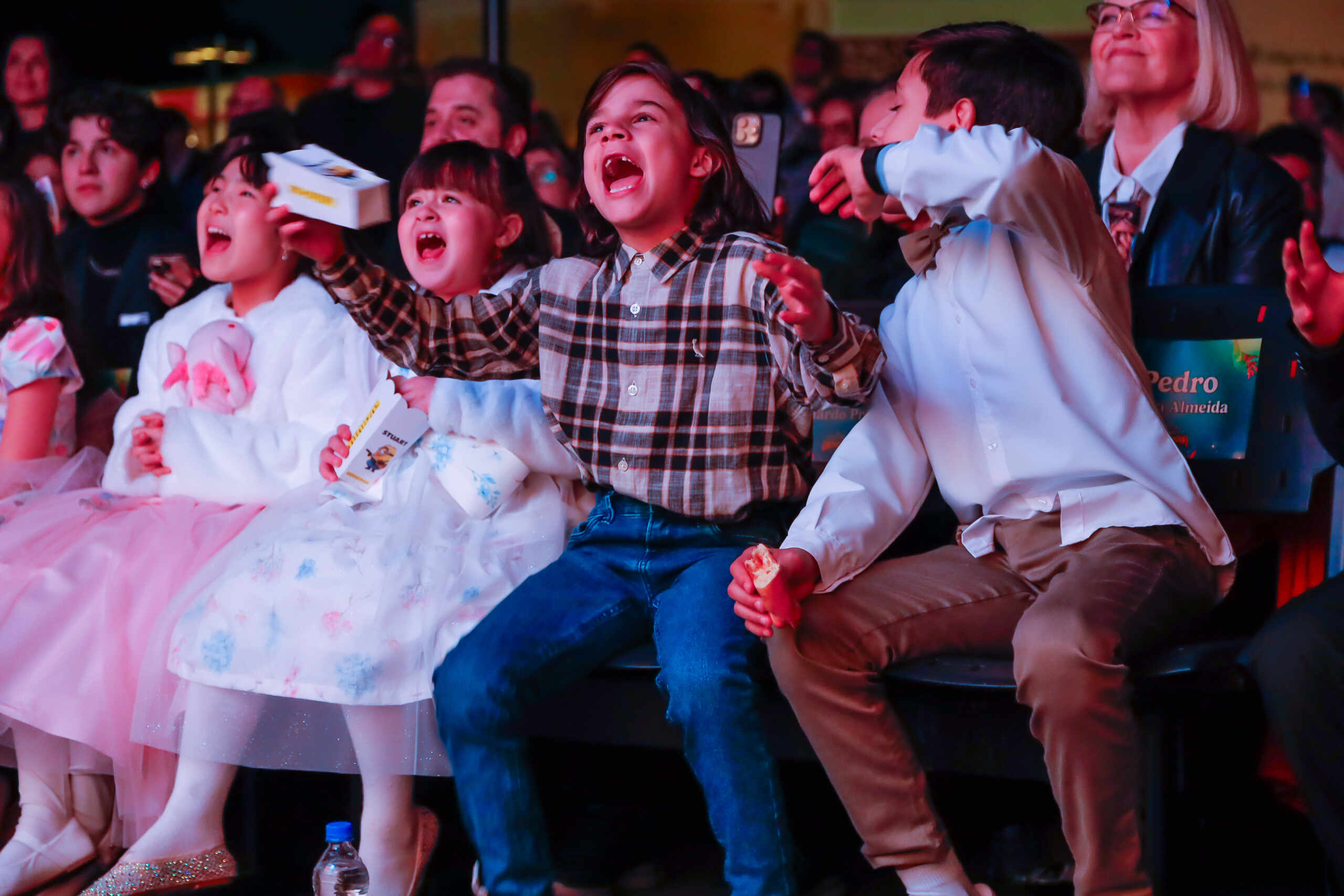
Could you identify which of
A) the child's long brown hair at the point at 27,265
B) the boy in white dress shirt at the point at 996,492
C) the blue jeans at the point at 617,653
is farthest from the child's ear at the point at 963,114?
the child's long brown hair at the point at 27,265

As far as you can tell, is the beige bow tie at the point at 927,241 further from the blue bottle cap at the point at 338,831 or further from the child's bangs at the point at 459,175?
the blue bottle cap at the point at 338,831

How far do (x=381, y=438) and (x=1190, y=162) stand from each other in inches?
61.5

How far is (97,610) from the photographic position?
7.14 ft

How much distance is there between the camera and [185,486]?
2.47 m

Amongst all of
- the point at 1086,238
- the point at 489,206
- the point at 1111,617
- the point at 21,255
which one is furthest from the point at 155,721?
the point at 1086,238

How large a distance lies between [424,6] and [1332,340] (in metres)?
5.61

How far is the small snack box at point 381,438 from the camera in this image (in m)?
2.20

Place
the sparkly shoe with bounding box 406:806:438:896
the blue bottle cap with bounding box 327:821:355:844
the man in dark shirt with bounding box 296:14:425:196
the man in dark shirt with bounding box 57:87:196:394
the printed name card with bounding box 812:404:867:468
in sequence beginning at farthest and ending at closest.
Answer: the man in dark shirt with bounding box 296:14:425:196 → the man in dark shirt with bounding box 57:87:196:394 → the printed name card with bounding box 812:404:867:468 → the sparkly shoe with bounding box 406:806:438:896 → the blue bottle cap with bounding box 327:821:355:844

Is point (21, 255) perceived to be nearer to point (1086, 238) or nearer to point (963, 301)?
point (963, 301)

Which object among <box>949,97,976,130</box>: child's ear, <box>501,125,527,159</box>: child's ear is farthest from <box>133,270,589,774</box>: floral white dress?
<box>501,125,527,159</box>: child's ear

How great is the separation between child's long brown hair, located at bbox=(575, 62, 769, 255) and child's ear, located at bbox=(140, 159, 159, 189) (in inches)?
72.0

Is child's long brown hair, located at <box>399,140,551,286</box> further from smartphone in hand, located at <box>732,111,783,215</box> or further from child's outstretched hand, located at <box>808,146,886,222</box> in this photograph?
child's outstretched hand, located at <box>808,146,886,222</box>

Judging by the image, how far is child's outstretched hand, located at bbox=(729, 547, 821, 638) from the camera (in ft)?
5.67

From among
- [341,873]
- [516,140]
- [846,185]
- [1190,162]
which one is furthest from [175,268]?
[1190,162]
